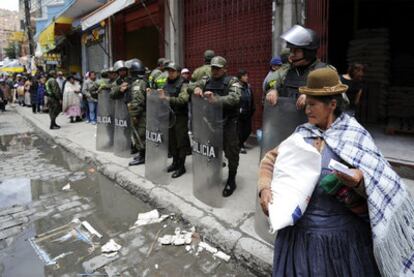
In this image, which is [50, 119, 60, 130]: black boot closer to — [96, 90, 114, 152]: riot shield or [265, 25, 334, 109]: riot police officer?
[96, 90, 114, 152]: riot shield

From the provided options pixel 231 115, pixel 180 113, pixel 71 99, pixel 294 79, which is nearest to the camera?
pixel 294 79

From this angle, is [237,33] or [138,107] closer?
[138,107]

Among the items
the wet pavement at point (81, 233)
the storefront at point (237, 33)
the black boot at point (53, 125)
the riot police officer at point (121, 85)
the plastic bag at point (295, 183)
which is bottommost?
the wet pavement at point (81, 233)

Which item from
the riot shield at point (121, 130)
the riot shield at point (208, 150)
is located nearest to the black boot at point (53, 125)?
the riot shield at point (121, 130)

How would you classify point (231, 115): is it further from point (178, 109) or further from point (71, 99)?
point (71, 99)

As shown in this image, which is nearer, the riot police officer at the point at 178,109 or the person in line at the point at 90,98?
the riot police officer at the point at 178,109

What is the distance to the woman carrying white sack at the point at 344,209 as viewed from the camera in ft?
4.54

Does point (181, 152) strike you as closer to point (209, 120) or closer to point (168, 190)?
point (168, 190)

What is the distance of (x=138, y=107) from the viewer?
211 inches

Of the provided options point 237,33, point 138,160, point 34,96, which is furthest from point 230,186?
point 34,96

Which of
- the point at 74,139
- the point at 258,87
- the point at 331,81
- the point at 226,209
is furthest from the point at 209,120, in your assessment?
the point at 74,139

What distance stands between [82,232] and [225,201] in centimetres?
169

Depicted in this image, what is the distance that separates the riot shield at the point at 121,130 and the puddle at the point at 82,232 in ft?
2.32

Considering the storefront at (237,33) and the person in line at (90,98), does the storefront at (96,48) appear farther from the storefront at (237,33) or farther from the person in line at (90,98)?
the storefront at (237,33)
